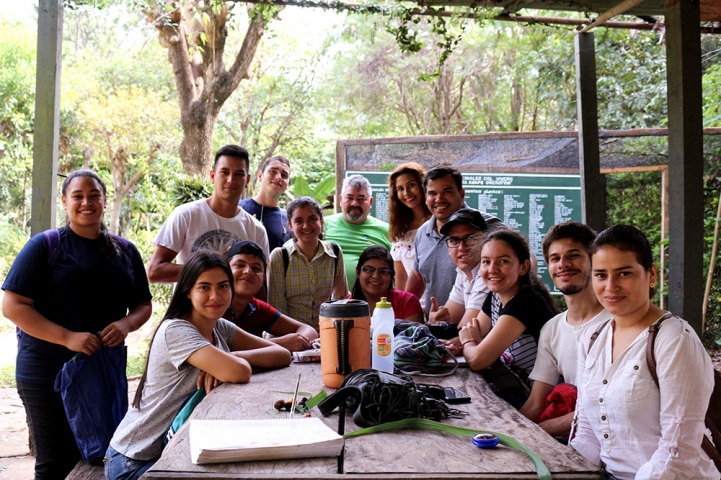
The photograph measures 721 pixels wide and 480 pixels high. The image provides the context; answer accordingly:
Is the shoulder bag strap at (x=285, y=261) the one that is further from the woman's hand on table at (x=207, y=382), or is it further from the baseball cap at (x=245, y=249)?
the woman's hand on table at (x=207, y=382)

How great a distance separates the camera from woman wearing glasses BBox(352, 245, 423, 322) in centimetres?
397

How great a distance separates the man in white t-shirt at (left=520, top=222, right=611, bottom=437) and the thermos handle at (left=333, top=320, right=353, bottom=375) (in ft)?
2.76

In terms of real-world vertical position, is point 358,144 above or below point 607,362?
above

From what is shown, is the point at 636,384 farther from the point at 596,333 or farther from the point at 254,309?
the point at 254,309

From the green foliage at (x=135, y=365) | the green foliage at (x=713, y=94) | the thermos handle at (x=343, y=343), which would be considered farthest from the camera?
the green foliage at (x=135, y=365)

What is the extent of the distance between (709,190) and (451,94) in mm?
7025

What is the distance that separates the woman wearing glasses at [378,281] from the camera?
13.0 feet

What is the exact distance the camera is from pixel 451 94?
13984 millimetres

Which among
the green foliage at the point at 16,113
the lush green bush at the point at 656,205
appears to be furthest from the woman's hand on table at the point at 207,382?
the green foliage at the point at 16,113

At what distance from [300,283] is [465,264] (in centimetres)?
108

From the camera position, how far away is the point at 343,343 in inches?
100

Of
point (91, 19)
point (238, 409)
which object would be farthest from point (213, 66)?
point (91, 19)

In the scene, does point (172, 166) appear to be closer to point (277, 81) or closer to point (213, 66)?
point (277, 81)

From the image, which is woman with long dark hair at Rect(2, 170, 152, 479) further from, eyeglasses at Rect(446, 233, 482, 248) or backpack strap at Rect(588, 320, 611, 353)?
backpack strap at Rect(588, 320, 611, 353)
